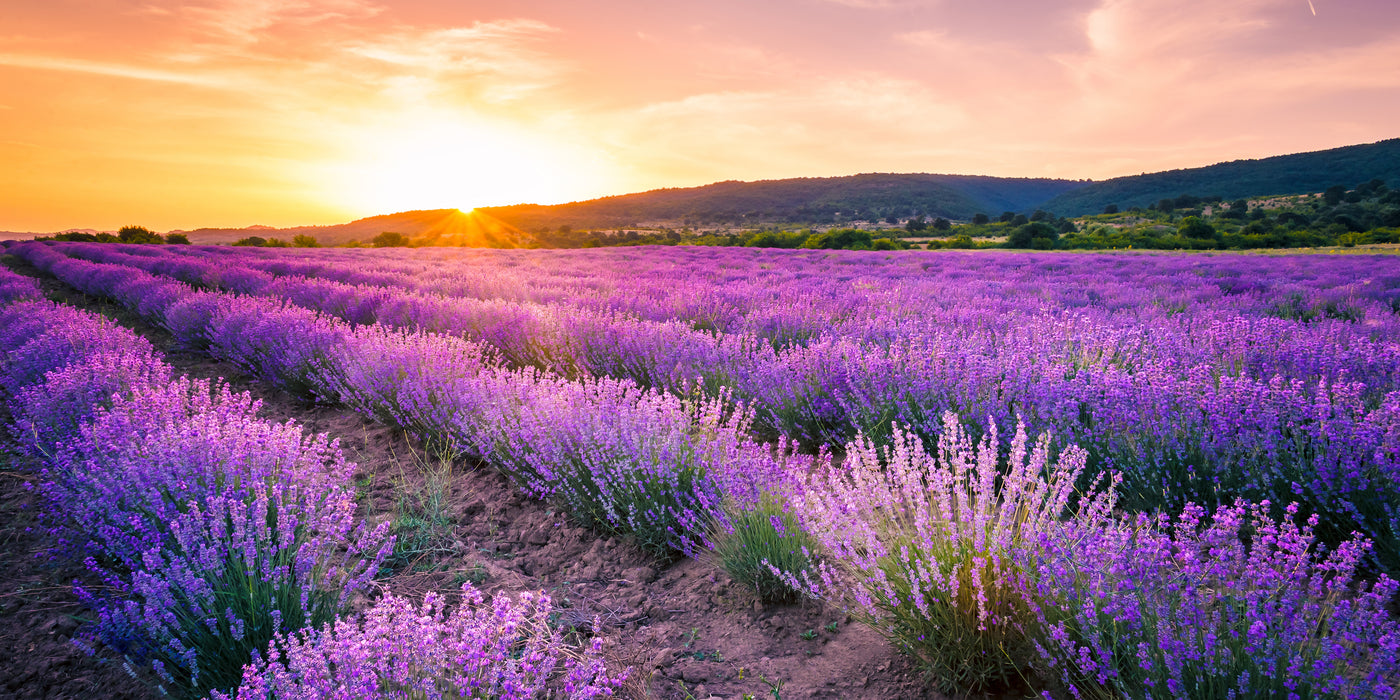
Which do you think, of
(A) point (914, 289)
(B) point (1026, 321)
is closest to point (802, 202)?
(A) point (914, 289)

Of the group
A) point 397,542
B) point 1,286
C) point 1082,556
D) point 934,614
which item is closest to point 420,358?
point 397,542

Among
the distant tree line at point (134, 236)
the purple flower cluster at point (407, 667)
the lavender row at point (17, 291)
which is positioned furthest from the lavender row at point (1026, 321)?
the distant tree line at point (134, 236)

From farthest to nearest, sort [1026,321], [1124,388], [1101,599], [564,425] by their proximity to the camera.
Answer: [1026,321] < [564,425] < [1124,388] < [1101,599]

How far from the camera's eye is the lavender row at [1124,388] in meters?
2.29

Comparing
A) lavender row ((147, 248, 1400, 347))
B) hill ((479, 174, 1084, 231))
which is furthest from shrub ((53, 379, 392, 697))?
hill ((479, 174, 1084, 231))

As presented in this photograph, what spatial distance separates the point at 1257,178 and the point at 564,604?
8454cm

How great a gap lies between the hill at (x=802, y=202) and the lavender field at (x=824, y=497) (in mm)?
68202

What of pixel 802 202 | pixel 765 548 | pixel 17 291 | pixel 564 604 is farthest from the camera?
pixel 802 202

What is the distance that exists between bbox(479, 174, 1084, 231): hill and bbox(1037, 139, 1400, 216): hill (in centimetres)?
1308

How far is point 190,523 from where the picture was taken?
2043mm

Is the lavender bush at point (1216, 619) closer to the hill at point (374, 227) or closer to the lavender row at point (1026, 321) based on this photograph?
the lavender row at point (1026, 321)

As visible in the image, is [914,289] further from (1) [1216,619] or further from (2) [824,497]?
(1) [1216,619]

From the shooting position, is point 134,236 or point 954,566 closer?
point 954,566

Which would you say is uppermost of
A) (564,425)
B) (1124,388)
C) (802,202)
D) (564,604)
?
(802,202)
